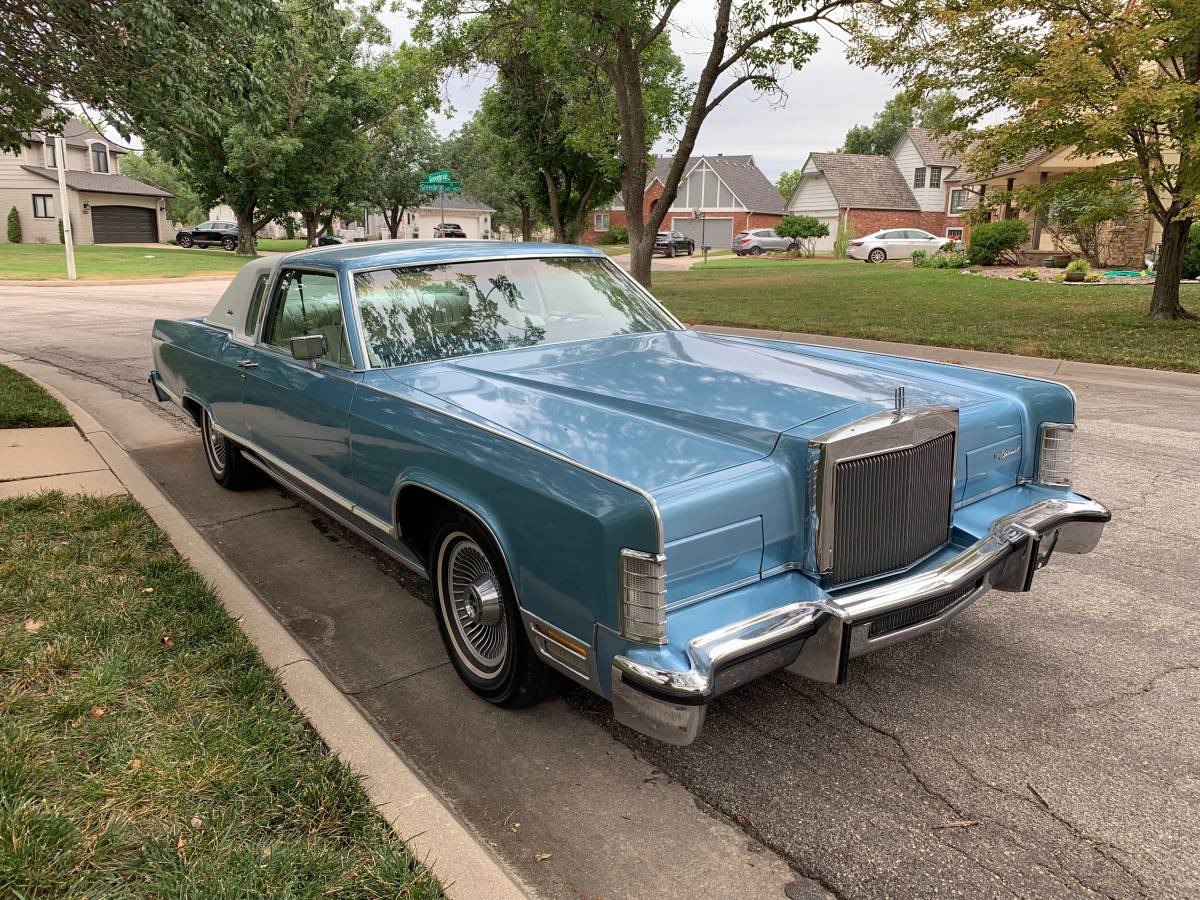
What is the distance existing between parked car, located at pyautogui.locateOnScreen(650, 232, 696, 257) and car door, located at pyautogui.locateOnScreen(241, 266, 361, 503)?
4672 cm

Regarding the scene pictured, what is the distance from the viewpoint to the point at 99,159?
57.0 meters

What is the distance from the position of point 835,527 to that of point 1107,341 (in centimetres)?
1129

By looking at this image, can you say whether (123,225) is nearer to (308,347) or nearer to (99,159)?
(99,159)

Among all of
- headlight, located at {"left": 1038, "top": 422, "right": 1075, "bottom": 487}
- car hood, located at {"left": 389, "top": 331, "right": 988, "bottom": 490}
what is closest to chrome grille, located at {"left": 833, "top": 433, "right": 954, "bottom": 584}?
car hood, located at {"left": 389, "top": 331, "right": 988, "bottom": 490}

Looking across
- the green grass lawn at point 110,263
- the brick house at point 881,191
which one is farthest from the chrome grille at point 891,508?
the brick house at point 881,191

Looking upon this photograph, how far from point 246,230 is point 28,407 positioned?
121 ft

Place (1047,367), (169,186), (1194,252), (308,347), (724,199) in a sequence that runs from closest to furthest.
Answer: (308,347) → (1047,367) → (1194,252) → (724,199) → (169,186)

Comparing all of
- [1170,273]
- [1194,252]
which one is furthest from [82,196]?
[1170,273]

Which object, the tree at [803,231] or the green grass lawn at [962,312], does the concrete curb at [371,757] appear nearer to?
the green grass lawn at [962,312]

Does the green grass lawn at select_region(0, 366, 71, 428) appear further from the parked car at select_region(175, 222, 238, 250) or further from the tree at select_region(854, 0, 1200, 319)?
the parked car at select_region(175, 222, 238, 250)

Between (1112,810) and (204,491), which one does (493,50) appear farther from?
(1112,810)

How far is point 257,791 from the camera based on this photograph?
8.72 ft

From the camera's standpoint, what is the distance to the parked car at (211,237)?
50219 millimetres

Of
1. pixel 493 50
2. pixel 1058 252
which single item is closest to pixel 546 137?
pixel 493 50
